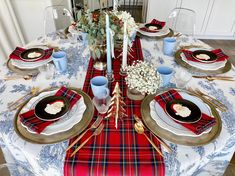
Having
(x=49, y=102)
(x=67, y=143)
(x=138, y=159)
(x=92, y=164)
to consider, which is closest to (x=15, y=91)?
(x=49, y=102)

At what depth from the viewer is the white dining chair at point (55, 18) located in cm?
174

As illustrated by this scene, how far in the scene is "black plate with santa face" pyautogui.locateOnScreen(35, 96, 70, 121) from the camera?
85 centimetres

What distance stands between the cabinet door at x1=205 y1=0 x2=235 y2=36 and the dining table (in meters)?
1.94

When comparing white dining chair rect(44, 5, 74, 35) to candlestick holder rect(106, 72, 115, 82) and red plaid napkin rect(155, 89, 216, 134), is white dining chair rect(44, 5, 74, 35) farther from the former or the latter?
red plaid napkin rect(155, 89, 216, 134)

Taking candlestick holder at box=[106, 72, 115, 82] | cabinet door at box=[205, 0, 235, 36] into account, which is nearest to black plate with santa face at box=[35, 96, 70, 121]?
candlestick holder at box=[106, 72, 115, 82]

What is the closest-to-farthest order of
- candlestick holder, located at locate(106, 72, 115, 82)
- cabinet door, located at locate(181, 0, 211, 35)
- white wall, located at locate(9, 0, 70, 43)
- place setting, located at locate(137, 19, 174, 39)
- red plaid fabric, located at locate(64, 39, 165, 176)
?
1. red plaid fabric, located at locate(64, 39, 165, 176)
2. candlestick holder, located at locate(106, 72, 115, 82)
3. place setting, located at locate(137, 19, 174, 39)
4. white wall, located at locate(9, 0, 70, 43)
5. cabinet door, located at locate(181, 0, 211, 35)

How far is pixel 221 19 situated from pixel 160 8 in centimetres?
96

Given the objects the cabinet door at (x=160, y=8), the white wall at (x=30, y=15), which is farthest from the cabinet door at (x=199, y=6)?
the white wall at (x=30, y=15)

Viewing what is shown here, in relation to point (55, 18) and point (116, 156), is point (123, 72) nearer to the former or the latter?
point (116, 156)

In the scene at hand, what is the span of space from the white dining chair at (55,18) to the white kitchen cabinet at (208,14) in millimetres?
1319

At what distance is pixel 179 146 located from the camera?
0.78 meters

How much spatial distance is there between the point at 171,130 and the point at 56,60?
721 millimetres

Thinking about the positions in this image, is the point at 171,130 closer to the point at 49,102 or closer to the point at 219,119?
the point at 219,119

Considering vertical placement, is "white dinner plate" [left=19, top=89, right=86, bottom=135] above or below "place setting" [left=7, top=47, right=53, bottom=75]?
below
